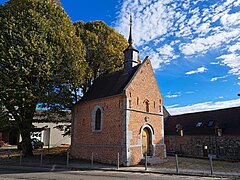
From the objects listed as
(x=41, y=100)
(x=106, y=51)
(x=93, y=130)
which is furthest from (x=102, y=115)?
(x=106, y=51)

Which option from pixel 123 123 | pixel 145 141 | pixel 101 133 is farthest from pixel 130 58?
pixel 145 141

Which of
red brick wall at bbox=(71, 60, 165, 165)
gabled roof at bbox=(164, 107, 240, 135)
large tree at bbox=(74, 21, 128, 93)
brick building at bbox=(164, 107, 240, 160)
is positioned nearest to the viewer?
red brick wall at bbox=(71, 60, 165, 165)

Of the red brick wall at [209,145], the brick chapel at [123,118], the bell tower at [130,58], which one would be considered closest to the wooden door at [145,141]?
the brick chapel at [123,118]

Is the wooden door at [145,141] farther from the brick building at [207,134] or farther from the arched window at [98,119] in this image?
the brick building at [207,134]

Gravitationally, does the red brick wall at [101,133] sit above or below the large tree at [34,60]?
below

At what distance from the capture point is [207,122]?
26297 mm

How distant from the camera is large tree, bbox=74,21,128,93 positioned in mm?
21797

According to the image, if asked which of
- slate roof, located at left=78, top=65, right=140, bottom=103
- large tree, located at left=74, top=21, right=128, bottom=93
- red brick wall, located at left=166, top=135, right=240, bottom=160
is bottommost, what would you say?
red brick wall, located at left=166, top=135, right=240, bottom=160

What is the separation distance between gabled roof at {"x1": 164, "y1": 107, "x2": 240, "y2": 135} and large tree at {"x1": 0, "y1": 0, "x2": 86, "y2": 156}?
16850 millimetres

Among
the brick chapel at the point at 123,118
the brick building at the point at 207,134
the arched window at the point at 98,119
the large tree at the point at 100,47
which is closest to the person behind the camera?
the brick chapel at the point at 123,118

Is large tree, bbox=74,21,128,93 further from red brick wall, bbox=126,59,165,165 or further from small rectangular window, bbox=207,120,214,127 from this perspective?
small rectangular window, bbox=207,120,214,127

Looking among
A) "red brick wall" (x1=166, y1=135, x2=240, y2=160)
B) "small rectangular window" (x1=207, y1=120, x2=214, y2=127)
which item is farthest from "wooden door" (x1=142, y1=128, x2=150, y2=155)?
"small rectangular window" (x1=207, y1=120, x2=214, y2=127)

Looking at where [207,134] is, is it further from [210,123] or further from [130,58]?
[130,58]

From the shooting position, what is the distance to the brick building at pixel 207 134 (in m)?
22.8
